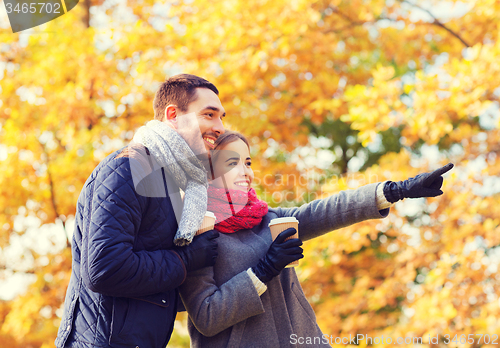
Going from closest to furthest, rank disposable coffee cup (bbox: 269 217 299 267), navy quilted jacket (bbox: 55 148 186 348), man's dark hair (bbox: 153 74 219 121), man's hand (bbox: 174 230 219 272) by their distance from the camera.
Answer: navy quilted jacket (bbox: 55 148 186 348) < man's hand (bbox: 174 230 219 272) < disposable coffee cup (bbox: 269 217 299 267) < man's dark hair (bbox: 153 74 219 121)

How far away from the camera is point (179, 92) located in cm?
192

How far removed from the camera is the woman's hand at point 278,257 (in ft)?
5.47

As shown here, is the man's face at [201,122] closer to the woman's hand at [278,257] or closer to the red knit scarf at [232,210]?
the red knit scarf at [232,210]

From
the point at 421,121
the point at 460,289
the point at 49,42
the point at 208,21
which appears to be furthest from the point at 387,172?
the point at 49,42

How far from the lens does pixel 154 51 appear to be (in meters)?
3.98

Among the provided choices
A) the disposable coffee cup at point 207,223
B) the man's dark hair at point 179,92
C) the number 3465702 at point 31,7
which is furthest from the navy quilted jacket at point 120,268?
the number 3465702 at point 31,7

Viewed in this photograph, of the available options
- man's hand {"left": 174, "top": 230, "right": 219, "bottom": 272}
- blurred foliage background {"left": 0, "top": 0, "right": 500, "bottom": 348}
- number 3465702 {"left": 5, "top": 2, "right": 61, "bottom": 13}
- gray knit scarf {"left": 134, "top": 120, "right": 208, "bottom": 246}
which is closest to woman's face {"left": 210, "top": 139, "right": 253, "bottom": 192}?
gray knit scarf {"left": 134, "top": 120, "right": 208, "bottom": 246}

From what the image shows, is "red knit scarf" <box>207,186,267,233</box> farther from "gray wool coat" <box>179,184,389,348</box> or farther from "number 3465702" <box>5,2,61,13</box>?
"number 3465702" <box>5,2,61,13</box>

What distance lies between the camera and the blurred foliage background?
11.5 feet

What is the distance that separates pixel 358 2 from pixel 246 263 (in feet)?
11.9

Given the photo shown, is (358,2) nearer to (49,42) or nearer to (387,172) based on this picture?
(387,172)

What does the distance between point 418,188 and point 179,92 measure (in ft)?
3.91

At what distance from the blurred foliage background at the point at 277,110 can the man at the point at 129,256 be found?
2.26 m

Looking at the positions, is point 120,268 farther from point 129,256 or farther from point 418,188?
point 418,188
